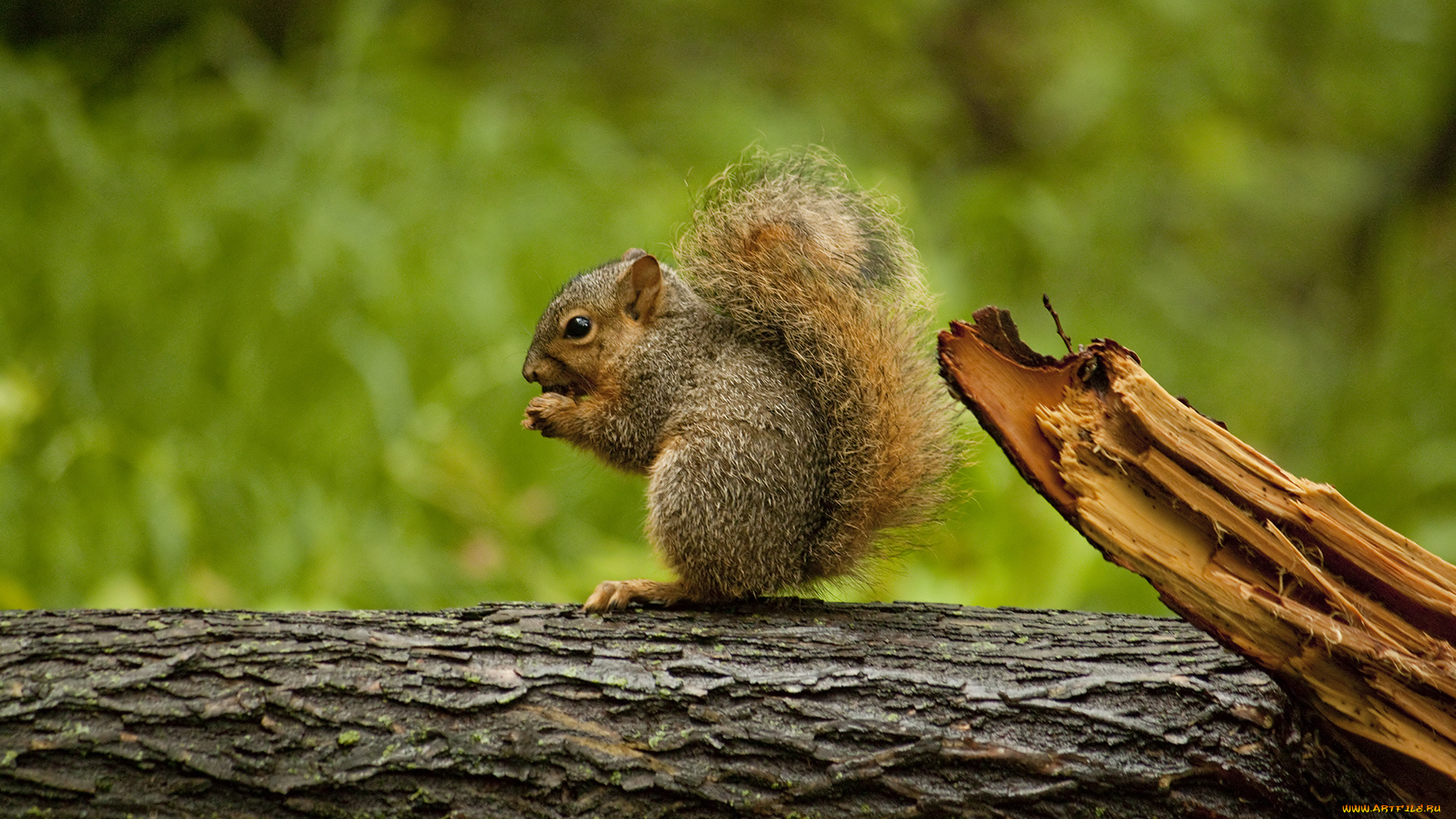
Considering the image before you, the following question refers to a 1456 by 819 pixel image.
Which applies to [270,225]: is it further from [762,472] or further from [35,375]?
[762,472]

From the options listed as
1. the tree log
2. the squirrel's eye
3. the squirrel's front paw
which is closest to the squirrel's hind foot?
the tree log

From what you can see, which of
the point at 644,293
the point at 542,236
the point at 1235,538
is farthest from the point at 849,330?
the point at 542,236

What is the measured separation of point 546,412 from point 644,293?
28 cm

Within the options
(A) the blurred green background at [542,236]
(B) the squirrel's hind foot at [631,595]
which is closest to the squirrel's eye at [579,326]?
(A) the blurred green background at [542,236]

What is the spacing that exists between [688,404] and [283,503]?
162 cm

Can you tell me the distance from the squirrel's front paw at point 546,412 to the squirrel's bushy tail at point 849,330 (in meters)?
0.32

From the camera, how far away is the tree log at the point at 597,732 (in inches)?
51.3

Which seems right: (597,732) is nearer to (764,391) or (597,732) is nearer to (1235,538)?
(764,391)

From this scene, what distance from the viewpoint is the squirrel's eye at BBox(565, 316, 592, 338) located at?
1.99 m

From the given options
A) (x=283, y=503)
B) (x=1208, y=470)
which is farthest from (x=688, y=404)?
(x=283, y=503)

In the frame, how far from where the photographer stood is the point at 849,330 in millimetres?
1763

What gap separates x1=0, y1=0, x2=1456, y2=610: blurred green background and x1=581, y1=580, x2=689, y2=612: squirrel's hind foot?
0.53m

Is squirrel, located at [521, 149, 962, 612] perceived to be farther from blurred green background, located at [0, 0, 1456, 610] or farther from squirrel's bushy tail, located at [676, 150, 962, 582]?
blurred green background, located at [0, 0, 1456, 610]

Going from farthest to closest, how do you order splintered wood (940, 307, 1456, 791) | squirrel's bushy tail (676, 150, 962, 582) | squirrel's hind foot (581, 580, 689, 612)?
squirrel's bushy tail (676, 150, 962, 582) < squirrel's hind foot (581, 580, 689, 612) < splintered wood (940, 307, 1456, 791)
